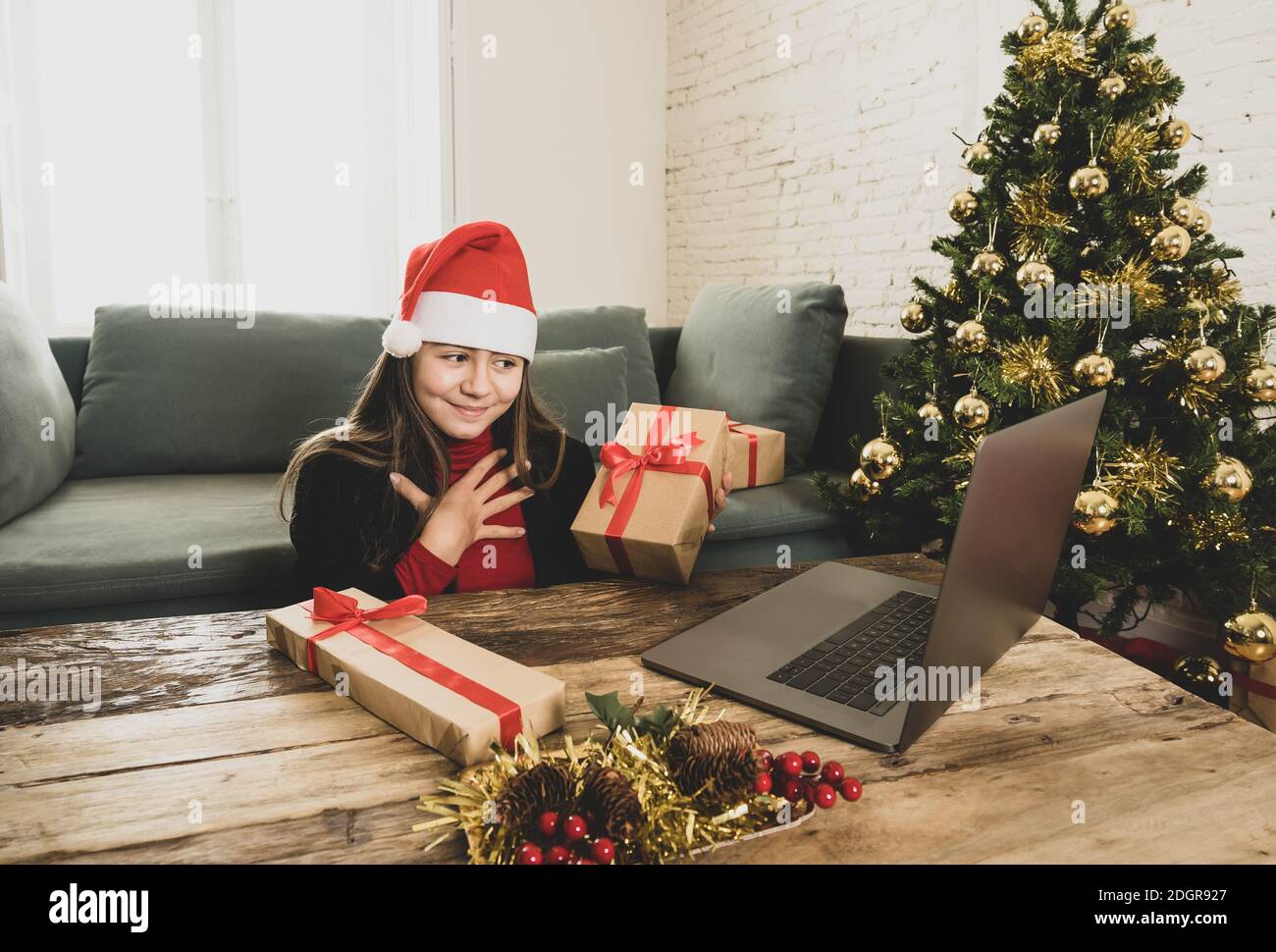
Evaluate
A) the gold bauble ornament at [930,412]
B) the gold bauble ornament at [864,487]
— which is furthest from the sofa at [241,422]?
the gold bauble ornament at [930,412]

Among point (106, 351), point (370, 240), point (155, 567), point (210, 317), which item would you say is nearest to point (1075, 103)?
point (155, 567)

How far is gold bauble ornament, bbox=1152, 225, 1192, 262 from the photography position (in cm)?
163

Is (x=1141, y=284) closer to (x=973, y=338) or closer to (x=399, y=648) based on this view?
(x=973, y=338)

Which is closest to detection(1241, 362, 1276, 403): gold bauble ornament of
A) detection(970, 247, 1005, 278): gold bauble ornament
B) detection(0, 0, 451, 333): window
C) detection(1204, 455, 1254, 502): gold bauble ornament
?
detection(1204, 455, 1254, 502): gold bauble ornament

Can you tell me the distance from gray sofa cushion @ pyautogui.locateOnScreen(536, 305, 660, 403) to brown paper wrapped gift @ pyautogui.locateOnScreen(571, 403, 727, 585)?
4.03 ft

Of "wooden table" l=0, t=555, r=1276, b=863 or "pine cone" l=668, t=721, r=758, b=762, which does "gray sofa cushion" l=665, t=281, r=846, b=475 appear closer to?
"wooden table" l=0, t=555, r=1276, b=863

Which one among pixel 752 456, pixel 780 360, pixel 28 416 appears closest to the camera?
pixel 28 416

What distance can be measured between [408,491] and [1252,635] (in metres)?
1.54

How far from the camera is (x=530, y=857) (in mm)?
556

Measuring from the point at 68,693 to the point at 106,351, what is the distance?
6.13 ft

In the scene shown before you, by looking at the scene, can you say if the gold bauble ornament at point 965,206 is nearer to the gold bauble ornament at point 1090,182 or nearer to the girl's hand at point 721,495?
the gold bauble ornament at point 1090,182

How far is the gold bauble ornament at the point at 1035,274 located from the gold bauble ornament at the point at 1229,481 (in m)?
0.46

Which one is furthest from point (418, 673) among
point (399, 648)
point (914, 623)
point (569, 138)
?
point (569, 138)
